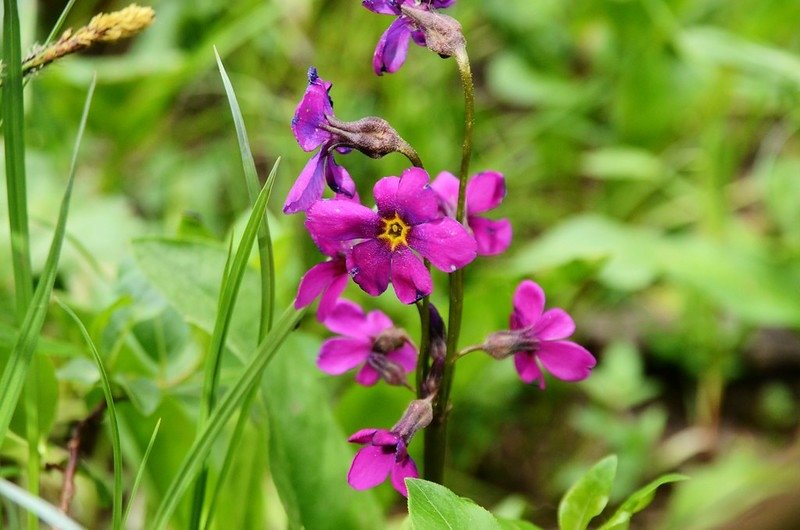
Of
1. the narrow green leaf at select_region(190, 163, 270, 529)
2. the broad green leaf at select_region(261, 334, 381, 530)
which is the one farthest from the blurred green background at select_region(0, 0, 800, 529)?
the narrow green leaf at select_region(190, 163, 270, 529)

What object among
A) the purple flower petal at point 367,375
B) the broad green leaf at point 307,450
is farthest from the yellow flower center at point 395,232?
the broad green leaf at point 307,450

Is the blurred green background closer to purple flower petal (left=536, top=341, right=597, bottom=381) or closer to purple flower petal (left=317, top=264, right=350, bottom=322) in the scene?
purple flower petal (left=317, top=264, right=350, bottom=322)

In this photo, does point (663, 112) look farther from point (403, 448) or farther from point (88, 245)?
point (403, 448)

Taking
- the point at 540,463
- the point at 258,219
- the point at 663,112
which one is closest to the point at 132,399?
the point at 258,219

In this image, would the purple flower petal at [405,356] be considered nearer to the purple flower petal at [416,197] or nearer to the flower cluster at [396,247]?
the flower cluster at [396,247]

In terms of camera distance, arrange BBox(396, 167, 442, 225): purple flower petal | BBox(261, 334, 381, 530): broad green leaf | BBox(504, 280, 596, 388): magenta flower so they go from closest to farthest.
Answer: BBox(396, 167, 442, 225): purple flower petal, BBox(504, 280, 596, 388): magenta flower, BBox(261, 334, 381, 530): broad green leaf

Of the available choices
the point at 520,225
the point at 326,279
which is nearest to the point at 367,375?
the point at 326,279
